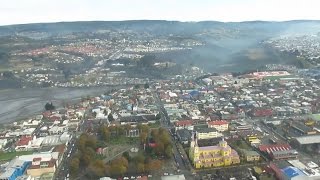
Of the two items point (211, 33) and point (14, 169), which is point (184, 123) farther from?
point (211, 33)

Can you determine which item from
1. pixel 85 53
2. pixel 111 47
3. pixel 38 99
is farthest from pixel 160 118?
pixel 111 47

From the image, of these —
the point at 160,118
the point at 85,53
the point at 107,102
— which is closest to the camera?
the point at 160,118

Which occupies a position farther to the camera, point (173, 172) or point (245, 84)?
point (245, 84)

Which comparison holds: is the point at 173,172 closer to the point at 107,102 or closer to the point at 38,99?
the point at 107,102

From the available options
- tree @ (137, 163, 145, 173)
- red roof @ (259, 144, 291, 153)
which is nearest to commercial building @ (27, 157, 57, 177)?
tree @ (137, 163, 145, 173)

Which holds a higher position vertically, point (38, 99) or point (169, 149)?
point (169, 149)

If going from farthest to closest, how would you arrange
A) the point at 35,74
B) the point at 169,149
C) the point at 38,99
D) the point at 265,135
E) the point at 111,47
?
the point at 111,47 → the point at 35,74 → the point at 38,99 → the point at 265,135 → the point at 169,149

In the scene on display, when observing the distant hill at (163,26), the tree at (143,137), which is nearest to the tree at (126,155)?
the tree at (143,137)

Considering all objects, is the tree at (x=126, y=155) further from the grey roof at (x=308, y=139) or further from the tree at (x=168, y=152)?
the grey roof at (x=308, y=139)
